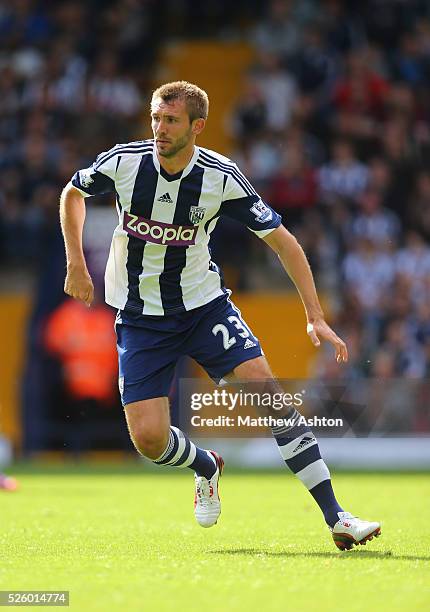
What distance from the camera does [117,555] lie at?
6.14 m

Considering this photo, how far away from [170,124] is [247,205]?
0.57m

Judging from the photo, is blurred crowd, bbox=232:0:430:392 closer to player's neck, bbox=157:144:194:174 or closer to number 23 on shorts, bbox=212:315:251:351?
number 23 on shorts, bbox=212:315:251:351

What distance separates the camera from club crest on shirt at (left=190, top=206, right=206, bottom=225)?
6613 millimetres

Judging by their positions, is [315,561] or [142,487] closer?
[315,561]

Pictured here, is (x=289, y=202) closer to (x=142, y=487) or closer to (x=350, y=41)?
(x=350, y=41)

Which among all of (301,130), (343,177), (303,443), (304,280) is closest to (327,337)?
(304,280)

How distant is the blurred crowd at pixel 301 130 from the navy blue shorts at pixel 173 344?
6230 mm

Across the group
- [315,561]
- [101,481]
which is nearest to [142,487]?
[101,481]

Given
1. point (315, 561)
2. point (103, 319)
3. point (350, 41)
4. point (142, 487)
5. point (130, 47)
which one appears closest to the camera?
point (315, 561)

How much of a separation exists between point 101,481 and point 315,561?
6.14 m

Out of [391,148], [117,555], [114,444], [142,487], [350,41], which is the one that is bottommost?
[114,444]

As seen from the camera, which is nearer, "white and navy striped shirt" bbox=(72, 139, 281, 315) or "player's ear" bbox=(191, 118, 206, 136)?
"player's ear" bbox=(191, 118, 206, 136)

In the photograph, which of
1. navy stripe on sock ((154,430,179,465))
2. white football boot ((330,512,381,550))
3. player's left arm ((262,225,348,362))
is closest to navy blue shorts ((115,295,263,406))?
navy stripe on sock ((154,430,179,465))

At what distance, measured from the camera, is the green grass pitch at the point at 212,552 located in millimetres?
4895
